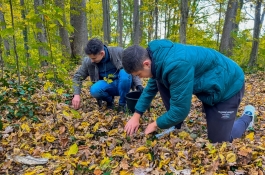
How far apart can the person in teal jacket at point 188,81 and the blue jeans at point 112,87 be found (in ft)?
3.53

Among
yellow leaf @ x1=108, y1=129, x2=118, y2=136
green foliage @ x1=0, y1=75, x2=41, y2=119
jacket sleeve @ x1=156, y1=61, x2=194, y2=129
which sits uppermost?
jacket sleeve @ x1=156, y1=61, x2=194, y2=129

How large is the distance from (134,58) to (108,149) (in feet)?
3.76

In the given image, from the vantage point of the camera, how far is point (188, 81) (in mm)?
2035

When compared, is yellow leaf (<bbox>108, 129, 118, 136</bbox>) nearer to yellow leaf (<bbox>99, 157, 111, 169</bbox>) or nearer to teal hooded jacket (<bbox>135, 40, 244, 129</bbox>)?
yellow leaf (<bbox>99, 157, 111, 169</bbox>)

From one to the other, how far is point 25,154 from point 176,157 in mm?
1590

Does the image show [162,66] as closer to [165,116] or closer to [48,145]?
[165,116]

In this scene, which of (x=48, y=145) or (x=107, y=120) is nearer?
(x=48, y=145)

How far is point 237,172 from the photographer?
204cm

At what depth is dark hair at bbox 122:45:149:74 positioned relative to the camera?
2012 mm

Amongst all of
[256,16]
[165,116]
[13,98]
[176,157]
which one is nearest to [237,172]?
[176,157]

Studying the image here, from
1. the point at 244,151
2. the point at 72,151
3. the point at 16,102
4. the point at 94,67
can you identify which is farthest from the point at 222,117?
the point at 16,102

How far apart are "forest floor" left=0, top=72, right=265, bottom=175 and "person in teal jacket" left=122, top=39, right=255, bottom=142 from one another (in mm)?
247

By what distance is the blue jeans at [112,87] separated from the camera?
12.5 ft

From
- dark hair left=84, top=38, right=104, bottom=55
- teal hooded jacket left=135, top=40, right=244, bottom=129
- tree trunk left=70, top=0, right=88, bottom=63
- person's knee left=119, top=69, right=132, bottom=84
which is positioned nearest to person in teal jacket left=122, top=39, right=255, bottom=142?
teal hooded jacket left=135, top=40, right=244, bottom=129
